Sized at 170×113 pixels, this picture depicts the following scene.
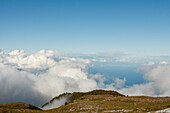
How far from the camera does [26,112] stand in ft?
133

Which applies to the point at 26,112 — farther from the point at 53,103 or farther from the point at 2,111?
the point at 53,103

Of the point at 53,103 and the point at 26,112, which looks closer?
the point at 26,112

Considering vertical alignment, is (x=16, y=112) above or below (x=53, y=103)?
above

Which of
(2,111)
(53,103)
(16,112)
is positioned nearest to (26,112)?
(16,112)

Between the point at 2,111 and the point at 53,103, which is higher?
the point at 2,111

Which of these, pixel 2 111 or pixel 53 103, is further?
pixel 53 103

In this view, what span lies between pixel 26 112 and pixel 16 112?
111 inches

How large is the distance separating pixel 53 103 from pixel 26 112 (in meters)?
136

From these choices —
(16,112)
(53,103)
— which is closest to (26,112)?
(16,112)

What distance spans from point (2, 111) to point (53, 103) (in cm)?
13794

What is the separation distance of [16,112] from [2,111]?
3.79 meters

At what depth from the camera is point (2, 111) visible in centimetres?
3847

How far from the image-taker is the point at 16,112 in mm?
39062

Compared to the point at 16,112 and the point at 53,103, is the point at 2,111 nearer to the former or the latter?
the point at 16,112
